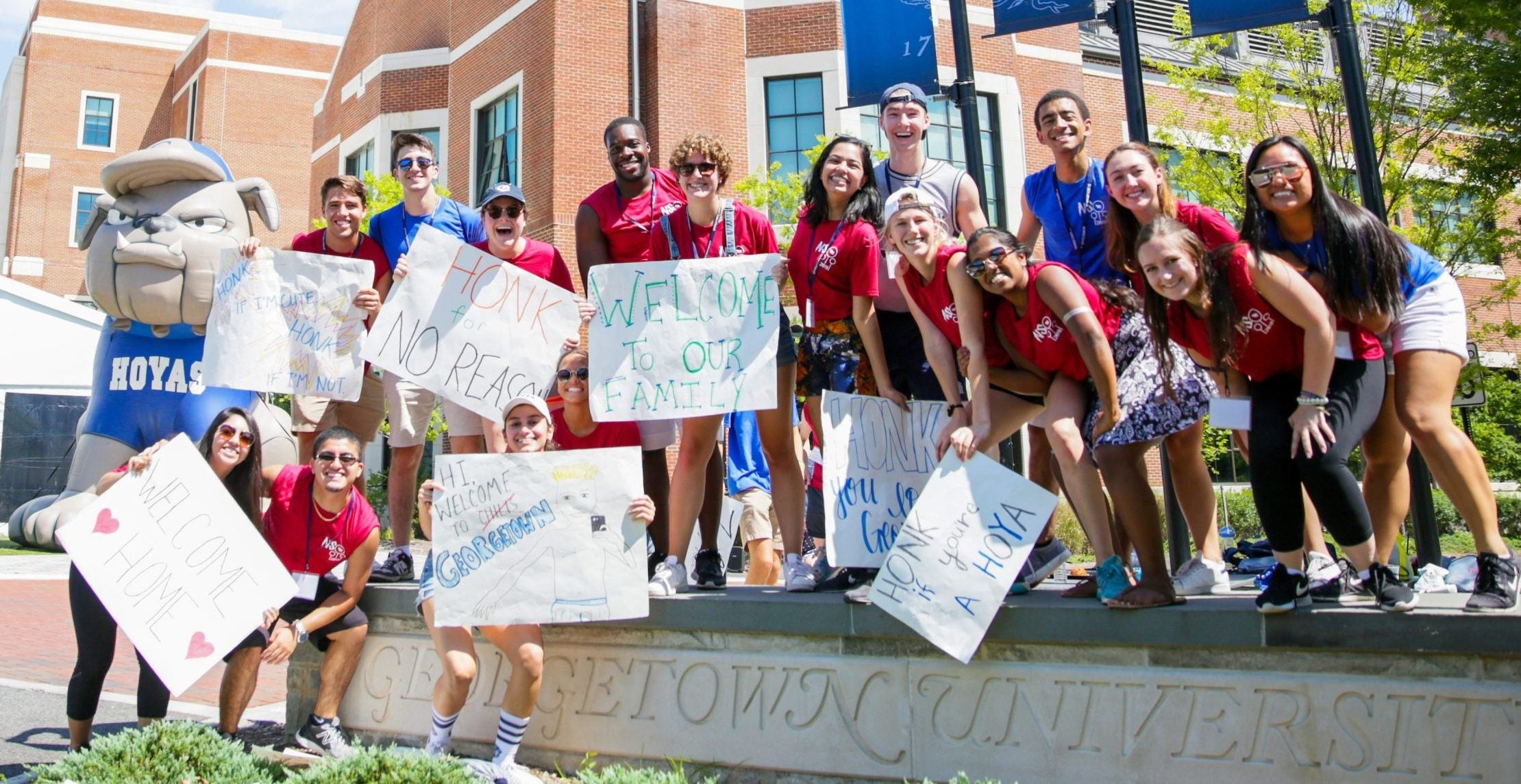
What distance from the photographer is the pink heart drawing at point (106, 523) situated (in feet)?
15.8

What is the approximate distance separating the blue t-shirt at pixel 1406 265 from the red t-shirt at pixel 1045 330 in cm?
68

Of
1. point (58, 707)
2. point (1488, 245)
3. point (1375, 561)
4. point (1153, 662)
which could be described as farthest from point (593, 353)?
point (1488, 245)

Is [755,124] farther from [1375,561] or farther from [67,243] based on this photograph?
[67,243]

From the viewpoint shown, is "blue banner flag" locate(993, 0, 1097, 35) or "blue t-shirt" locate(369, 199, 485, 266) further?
"blue banner flag" locate(993, 0, 1097, 35)

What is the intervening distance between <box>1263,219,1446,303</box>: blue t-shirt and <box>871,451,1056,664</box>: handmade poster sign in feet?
4.07

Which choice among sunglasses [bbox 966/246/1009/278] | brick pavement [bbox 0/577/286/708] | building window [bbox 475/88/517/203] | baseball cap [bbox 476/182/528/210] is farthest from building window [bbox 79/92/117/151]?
sunglasses [bbox 966/246/1009/278]

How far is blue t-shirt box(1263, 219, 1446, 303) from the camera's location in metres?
4.01

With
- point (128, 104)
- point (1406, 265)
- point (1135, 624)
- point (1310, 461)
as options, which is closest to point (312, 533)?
→ point (1135, 624)

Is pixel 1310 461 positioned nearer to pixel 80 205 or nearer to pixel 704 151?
pixel 704 151

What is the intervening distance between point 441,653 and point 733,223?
7.52 feet

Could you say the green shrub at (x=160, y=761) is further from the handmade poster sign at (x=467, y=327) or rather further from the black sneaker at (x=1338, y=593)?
the black sneaker at (x=1338, y=593)

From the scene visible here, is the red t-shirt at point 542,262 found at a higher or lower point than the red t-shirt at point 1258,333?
higher

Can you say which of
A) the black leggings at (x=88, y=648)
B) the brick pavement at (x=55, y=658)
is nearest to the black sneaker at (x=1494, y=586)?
the black leggings at (x=88, y=648)

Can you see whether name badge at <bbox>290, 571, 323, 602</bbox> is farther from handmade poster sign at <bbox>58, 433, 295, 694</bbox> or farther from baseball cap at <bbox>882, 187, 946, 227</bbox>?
baseball cap at <bbox>882, 187, 946, 227</bbox>
